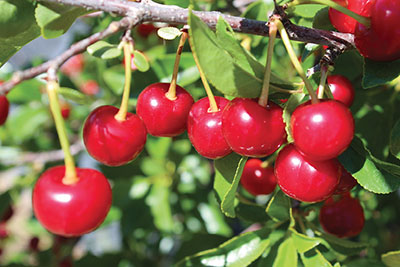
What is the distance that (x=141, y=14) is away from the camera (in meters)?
0.82

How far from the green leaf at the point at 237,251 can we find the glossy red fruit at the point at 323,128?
0.44m

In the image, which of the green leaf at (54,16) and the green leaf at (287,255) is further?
the green leaf at (287,255)

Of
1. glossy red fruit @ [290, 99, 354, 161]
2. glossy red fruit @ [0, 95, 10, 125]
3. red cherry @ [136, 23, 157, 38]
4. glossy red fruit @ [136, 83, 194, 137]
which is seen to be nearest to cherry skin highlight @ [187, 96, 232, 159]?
glossy red fruit @ [136, 83, 194, 137]

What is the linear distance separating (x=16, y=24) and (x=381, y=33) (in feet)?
2.51

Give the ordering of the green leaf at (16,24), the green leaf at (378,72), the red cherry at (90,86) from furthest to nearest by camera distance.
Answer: the red cherry at (90,86), the green leaf at (16,24), the green leaf at (378,72)

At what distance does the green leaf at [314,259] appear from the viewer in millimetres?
1017

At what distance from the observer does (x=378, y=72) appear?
870 mm

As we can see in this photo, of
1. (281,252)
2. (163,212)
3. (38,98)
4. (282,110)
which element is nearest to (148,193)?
(163,212)

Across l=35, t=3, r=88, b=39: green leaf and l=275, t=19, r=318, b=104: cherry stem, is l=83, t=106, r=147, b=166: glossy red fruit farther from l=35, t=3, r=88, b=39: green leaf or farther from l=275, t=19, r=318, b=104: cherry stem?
l=275, t=19, r=318, b=104: cherry stem

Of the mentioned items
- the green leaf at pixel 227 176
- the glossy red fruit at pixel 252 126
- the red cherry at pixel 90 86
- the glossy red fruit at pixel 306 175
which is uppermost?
the glossy red fruit at pixel 252 126

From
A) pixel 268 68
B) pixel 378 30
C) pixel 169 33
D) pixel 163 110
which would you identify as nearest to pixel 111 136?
pixel 163 110

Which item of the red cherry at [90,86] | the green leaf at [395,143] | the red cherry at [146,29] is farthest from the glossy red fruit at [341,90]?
the red cherry at [90,86]

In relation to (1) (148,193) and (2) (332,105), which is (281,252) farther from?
(1) (148,193)

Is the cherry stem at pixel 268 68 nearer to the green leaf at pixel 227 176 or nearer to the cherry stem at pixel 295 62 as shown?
the cherry stem at pixel 295 62
